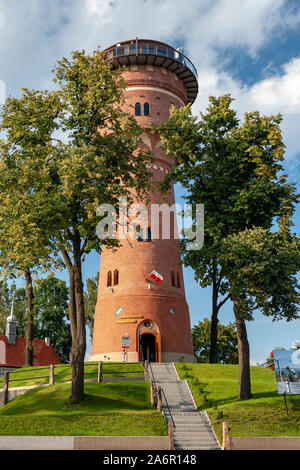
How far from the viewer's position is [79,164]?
20016 millimetres

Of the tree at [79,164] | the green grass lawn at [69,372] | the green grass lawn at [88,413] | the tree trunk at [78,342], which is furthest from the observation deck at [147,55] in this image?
the green grass lawn at [88,413]

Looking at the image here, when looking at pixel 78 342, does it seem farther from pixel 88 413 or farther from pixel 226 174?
pixel 226 174

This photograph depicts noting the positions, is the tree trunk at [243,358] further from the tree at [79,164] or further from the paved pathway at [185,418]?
the tree at [79,164]

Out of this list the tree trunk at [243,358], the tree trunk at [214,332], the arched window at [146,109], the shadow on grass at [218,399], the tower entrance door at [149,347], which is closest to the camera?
the shadow on grass at [218,399]

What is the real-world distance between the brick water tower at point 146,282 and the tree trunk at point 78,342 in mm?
10478

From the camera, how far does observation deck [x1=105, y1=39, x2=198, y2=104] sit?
38.6m

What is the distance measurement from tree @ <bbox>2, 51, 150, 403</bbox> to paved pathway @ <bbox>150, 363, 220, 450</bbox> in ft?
15.1

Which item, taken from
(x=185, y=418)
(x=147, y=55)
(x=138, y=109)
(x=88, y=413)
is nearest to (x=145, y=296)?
(x=185, y=418)

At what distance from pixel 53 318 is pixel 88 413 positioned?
34387 mm

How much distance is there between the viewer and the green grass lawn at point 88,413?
16.5m

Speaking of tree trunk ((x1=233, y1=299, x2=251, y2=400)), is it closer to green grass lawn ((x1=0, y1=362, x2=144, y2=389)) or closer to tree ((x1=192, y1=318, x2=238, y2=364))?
green grass lawn ((x1=0, y1=362, x2=144, y2=389))

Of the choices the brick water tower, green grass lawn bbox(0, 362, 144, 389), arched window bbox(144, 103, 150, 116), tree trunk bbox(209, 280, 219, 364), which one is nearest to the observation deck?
the brick water tower
